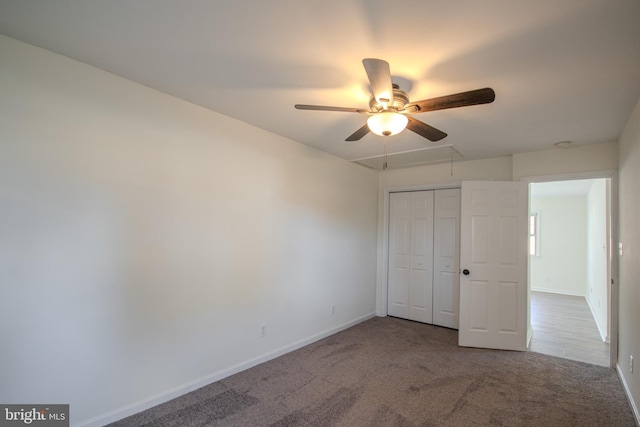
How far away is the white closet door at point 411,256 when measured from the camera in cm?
472

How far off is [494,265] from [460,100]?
2.73m

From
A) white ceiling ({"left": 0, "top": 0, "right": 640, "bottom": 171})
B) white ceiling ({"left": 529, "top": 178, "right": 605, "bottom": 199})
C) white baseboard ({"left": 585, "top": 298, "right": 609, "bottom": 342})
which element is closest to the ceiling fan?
white ceiling ({"left": 0, "top": 0, "right": 640, "bottom": 171})

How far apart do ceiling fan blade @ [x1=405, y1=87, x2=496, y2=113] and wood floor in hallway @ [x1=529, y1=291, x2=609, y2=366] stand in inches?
132

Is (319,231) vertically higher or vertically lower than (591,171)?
lower

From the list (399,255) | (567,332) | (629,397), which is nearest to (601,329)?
(567,332)

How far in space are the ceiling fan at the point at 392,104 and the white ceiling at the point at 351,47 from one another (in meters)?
0.24

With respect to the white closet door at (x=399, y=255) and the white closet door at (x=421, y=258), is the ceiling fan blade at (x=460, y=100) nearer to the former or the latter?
the white closet door at (x=421, y=258)

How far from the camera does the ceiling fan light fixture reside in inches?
76.7

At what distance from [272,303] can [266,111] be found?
77.8 inches

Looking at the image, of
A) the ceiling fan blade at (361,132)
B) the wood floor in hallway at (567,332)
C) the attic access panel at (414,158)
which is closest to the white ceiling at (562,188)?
the wood floor in hallway at (567,332)

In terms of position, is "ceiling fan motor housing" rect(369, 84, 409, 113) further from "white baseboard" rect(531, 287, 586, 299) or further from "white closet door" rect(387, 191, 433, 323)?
"white baseboard" rect(531, 287, 586, 299)

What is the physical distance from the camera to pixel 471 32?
1.59 m

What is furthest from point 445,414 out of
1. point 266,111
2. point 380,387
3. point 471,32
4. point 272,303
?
point 266,111

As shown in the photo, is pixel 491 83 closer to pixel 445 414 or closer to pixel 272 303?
pixel 445 414
